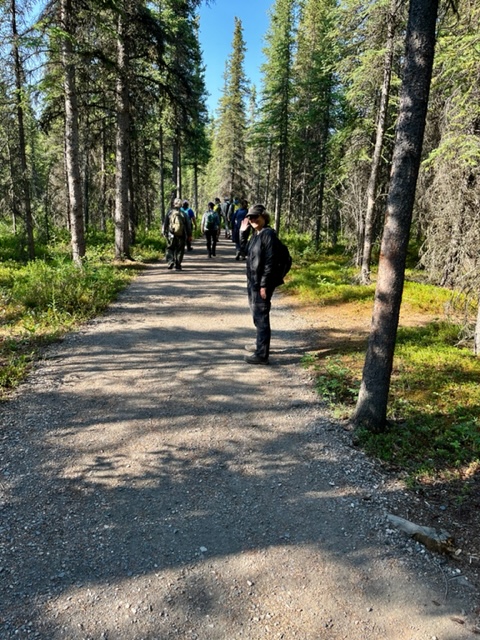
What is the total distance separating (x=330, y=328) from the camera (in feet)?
29.6

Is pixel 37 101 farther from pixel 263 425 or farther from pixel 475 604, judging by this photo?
pixel 475 604

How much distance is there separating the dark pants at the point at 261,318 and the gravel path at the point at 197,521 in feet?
2.13

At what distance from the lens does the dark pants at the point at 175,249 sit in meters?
13.5

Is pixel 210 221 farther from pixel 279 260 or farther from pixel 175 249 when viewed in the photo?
pixel 279 260

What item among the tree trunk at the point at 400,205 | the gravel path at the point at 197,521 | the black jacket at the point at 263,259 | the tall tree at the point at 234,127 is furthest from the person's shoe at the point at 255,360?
the tall tree at the point at 234,127

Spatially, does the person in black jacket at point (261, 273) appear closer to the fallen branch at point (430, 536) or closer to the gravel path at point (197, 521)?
the gravel path at point (197, 521)

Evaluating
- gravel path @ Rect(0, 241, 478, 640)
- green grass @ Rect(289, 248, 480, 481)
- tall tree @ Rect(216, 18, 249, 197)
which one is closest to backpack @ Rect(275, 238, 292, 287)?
green grass @ Rect(289, 248, 480, 481)

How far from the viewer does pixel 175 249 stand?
13.7 meters

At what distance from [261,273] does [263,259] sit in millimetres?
219

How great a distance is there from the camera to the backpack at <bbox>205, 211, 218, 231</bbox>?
1602 cm

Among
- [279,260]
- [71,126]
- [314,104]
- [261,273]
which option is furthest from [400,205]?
[314,104]

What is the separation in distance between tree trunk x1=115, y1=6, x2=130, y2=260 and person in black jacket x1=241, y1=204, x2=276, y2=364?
9027 mm

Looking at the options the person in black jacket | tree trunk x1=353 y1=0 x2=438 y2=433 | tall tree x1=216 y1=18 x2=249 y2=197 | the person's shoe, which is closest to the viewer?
tree trunk x1=353 y1=0 x2=438 y2=433

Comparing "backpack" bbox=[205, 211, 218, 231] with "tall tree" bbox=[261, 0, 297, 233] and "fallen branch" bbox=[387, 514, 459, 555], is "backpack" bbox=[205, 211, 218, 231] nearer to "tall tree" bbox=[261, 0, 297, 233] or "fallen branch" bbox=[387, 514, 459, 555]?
"tall tree" bbox=[261, 0, 297, 233]
